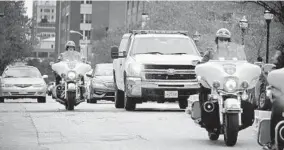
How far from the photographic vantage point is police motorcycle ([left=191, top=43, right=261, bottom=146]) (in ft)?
41.4

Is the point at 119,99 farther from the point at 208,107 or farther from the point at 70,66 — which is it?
the point at 208,107

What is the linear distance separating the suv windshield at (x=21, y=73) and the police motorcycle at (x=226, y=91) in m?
23.7

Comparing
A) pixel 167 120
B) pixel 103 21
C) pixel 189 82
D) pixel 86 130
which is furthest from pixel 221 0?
pixel 103 21

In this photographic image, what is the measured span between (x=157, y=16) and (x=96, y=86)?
26431 mm

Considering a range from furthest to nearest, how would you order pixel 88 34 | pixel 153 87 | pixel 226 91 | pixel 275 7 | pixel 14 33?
pixel 88 34
pixel 14 33
pixel 275 7
pixel 153 87
pixel 226 91

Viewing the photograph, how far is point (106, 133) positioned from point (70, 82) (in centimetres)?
815

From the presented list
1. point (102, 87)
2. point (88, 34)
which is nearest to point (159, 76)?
point (102, 87)

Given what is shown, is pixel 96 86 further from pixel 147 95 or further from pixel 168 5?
pixel 168 5

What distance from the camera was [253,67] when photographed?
13.4m

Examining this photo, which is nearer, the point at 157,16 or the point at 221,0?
the point at 221,0

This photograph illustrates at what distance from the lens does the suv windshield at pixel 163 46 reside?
941 inches

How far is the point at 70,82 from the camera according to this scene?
2295 centimetres

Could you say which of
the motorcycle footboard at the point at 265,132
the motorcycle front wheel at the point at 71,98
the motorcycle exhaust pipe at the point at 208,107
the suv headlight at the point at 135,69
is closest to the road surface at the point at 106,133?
the motorcycle exhaust pipe at the point at 208,107

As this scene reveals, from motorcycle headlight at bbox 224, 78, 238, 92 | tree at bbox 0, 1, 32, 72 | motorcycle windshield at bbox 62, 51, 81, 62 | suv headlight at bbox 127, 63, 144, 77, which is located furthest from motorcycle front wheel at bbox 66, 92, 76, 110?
tree at bbox 0, 1, 32, 72
